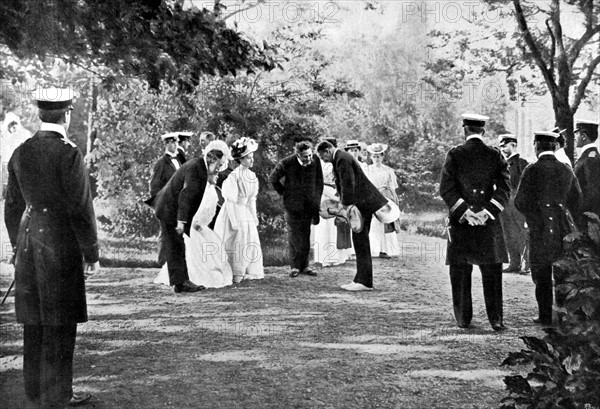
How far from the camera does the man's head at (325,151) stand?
5926mm

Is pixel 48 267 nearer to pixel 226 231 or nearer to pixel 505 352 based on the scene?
pixel 226 231

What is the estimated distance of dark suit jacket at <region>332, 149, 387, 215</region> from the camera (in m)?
6.39

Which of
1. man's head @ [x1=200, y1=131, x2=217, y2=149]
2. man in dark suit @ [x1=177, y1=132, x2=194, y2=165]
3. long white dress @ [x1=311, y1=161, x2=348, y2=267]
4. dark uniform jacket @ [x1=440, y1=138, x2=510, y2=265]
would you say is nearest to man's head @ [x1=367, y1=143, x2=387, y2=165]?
dark uniform jacket @ [x1=440, y1=138, x2=510, y2=265]

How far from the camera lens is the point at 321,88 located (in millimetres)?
5645

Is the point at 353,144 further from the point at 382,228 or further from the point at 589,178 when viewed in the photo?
the point at 589,178

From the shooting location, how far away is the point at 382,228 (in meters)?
6.18

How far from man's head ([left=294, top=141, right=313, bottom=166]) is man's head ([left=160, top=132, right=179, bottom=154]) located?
34.6 inches

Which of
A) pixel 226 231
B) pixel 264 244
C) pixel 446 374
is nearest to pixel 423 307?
pixel 446 374

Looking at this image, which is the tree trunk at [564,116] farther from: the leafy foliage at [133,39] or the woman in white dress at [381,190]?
the leafy foliage at [133,39]

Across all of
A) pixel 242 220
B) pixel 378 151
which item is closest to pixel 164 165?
pixel 242 220

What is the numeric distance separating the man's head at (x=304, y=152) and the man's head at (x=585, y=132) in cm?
192

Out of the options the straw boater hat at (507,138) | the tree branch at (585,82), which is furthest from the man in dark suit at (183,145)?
the tree branch at (585,82)

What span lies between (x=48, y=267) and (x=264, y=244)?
1670 millimetres

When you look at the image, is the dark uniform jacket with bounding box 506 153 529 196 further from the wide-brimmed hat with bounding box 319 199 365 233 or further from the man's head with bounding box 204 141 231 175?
the man's head with bounding box 204 141 231 175
